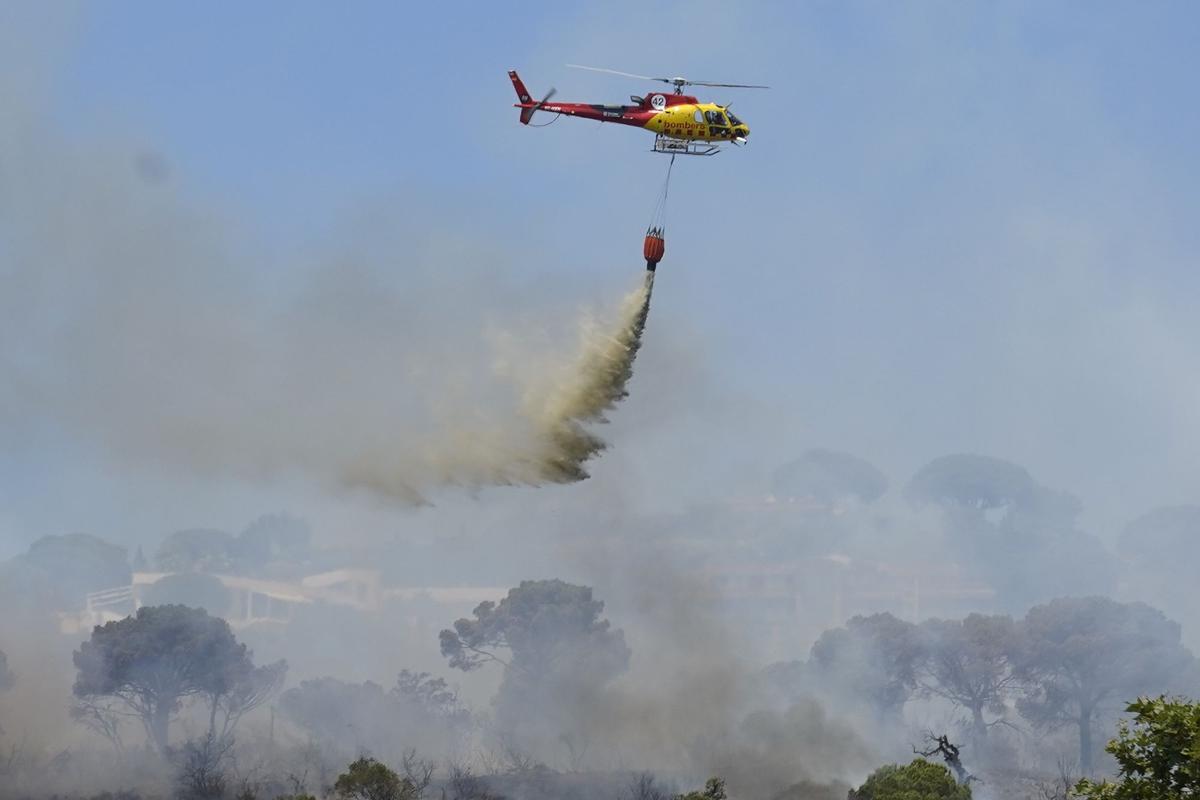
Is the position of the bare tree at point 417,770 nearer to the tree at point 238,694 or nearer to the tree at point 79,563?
the tree at point 238,694

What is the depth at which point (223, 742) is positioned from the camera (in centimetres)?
9756

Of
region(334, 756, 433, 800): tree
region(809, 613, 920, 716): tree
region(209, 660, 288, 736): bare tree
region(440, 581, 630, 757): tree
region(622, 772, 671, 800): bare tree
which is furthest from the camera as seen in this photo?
region(809, 613, 920, 716): tree

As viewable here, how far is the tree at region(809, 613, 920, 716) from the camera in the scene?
386ft

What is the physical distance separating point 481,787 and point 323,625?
50.7 meters

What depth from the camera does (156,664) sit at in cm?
10406

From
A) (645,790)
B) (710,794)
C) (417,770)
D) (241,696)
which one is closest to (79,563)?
(241,696)

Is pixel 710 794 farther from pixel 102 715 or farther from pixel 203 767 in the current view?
pixel 102 715

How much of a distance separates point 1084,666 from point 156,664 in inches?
2333

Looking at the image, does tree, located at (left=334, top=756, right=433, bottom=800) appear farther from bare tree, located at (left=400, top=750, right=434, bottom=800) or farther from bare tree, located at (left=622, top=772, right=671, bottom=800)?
bare tree, located at (left=622, top=772, right=671, bottom=800)

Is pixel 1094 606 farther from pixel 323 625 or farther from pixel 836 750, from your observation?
pixel 323 625

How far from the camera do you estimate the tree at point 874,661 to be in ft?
386

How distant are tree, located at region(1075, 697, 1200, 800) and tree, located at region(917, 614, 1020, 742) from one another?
245 feet

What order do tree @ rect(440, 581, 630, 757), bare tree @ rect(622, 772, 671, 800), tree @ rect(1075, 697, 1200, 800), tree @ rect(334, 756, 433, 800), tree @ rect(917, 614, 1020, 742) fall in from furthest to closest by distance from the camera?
tree @ rect(917, 614, 1020, 742), tree @ rect(440, 581, 630, 757), bare tree @ rect(622, 772, 671, 800), tree @ rect(334, 756, 433, 800), tree @ rect(1075, 697, 1200, 800)

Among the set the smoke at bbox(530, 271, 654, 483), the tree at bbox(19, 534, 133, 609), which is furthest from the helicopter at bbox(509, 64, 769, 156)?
the tree at bbox(19, 534, 133, 609)
